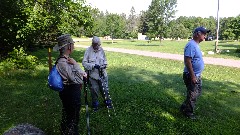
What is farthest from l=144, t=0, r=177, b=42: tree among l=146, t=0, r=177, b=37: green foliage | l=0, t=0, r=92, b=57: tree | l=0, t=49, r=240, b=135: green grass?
l=0, t=49, r=240, b=135: green grass

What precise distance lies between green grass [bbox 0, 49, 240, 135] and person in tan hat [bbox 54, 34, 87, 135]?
1.21 metres

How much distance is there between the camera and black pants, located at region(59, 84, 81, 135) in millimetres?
5137

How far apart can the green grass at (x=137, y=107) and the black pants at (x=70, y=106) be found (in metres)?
1.11

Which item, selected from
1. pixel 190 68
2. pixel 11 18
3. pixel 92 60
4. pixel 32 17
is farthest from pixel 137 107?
pixel 11 18

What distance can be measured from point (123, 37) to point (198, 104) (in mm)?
89826

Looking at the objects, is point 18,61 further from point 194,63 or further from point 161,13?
point 161,13

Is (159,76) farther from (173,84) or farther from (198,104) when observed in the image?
(198,104)

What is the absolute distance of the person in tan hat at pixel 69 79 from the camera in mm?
4941

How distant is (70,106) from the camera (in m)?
5.26

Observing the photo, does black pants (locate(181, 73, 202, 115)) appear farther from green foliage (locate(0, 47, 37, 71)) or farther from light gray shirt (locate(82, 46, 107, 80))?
green foliage (locate(0, 47, 37, 71))

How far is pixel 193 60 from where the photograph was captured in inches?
272

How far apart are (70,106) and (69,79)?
1.94 ft

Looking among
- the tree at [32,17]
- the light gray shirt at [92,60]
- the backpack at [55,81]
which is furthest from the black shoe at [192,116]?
the tree at [32,17]

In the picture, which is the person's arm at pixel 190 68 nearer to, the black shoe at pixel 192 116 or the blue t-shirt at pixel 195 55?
the blue t-shirt at pixel 195 55
